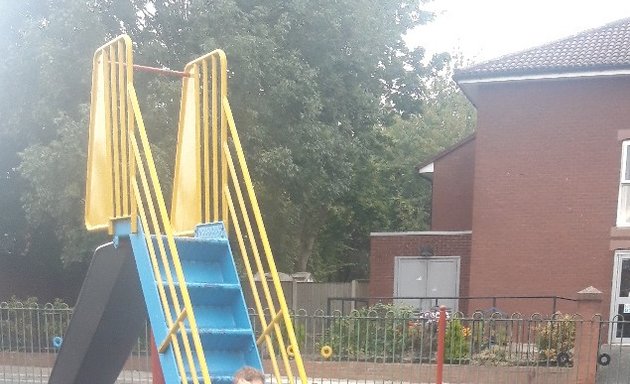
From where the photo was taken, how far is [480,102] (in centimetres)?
1647

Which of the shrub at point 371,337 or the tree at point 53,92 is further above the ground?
the tree at point 53,92

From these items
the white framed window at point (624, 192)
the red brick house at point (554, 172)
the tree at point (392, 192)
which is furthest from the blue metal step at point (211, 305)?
the tree at point (392, 192)

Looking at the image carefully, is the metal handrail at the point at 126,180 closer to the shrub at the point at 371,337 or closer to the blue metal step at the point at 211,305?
the blue metal step at the point at 211,305

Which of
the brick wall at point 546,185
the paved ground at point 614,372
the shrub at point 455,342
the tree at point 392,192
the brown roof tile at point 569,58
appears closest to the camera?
the paved ground at point 614,372

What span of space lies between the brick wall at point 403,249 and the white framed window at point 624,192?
161 inches

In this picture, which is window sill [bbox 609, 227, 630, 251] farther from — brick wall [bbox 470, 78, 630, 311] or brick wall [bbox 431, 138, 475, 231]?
brick wall [bbox 431, 138, 475, 231]

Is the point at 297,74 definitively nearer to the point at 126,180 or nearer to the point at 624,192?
the point at 624,192

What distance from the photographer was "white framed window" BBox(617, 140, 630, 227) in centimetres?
1541

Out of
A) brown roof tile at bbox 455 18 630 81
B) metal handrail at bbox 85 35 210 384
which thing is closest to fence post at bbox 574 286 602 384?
brown roof tile at bbox 455 18 630 81

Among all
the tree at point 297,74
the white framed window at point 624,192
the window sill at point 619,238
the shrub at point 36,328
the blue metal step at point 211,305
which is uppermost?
the tree at point 297,74

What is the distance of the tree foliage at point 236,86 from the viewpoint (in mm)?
13516

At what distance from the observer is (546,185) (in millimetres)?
15969

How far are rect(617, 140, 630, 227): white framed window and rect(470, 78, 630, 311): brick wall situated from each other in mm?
128

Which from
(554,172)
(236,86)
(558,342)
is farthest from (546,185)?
(236,86)
